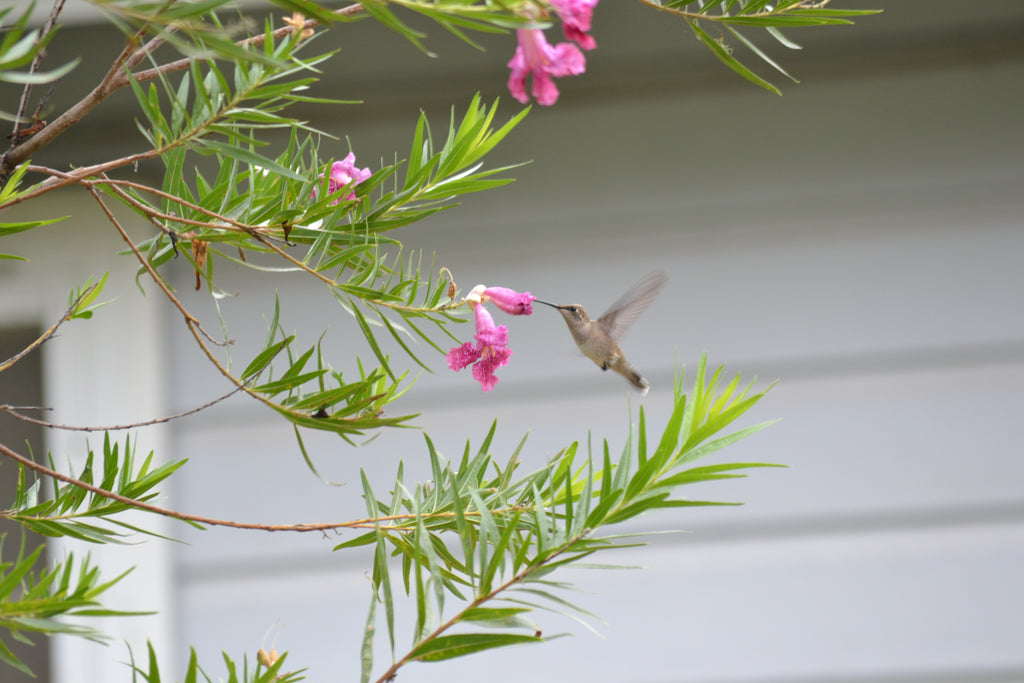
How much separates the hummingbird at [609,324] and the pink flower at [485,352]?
0.27 m

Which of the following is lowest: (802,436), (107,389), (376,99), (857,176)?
(802,436)

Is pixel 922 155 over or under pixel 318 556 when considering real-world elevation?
over

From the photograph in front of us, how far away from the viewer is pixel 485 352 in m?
0.45

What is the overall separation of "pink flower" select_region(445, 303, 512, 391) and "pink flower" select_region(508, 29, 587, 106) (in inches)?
6.1

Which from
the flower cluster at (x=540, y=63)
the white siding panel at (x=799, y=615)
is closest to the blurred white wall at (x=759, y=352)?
the white siding panel at (x=799, y=615)

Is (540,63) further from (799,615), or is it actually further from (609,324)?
(799,615)

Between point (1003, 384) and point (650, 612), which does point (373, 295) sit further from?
point (1003, 384)

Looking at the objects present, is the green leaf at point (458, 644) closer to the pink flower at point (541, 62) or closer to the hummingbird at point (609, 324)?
the pink flower at point (541, 62)

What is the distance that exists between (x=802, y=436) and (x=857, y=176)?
1.29 feet

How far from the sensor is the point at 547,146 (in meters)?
1.27

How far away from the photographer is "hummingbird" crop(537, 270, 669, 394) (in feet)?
2.39

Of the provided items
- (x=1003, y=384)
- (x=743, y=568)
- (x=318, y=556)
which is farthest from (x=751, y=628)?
(x=318, y=556)

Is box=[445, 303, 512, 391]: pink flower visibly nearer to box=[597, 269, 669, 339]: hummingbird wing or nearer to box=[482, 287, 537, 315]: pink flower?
box=[482, 287, 537, 315]: pink flower

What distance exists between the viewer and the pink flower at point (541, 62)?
0.29 m
